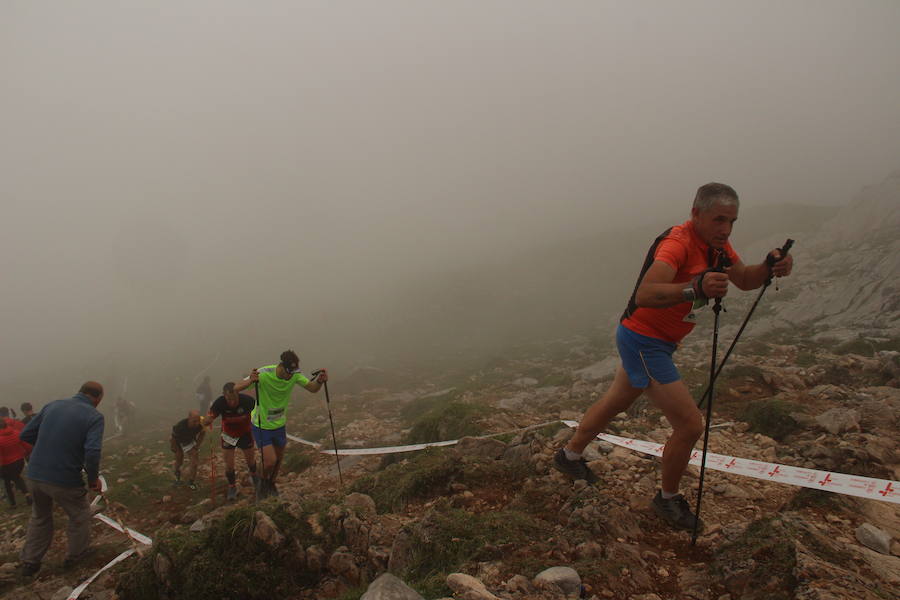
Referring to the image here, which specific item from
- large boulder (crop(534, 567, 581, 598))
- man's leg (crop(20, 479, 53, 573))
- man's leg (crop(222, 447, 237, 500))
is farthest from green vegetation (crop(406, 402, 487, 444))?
man's leg (crop(20, 479, 53, 573))

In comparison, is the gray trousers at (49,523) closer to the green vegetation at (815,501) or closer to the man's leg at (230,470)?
the man's leg at (230,470)

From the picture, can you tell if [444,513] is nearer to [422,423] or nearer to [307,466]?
[422,423]

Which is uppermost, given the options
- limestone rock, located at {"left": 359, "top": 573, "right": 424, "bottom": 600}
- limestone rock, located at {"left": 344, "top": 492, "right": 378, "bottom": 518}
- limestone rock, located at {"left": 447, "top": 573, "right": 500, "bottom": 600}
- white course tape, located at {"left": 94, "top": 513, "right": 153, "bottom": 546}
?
limestone rock, located at {"left": 359, "top": 573, "right": 424, "bottom": 600}

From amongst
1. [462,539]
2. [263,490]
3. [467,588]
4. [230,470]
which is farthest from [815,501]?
[230,470]

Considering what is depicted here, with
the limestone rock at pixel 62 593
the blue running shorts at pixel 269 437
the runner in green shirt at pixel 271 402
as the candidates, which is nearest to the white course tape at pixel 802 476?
the runner in green shirt at pixel 271 402

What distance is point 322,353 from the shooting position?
165 ft

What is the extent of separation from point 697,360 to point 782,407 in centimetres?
947

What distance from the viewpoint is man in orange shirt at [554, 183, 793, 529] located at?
11.8 feet

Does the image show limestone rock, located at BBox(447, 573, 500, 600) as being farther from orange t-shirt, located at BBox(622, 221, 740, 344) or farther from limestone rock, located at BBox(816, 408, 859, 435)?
limestone rock, located at BBox(816, 408, 859, 435)

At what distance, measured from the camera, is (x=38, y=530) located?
7105mm

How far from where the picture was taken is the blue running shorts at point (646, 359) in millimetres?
3965

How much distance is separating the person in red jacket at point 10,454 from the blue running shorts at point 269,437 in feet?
25.1

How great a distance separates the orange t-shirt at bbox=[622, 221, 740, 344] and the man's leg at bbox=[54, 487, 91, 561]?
8734mm

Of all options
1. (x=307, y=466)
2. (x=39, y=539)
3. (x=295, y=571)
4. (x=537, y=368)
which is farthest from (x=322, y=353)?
(x=295, y=571)
